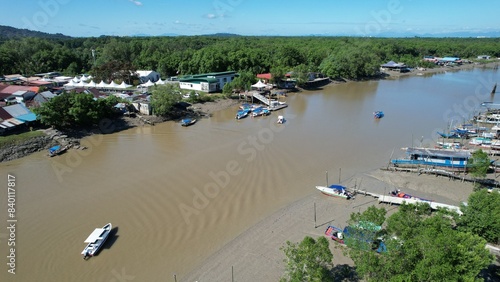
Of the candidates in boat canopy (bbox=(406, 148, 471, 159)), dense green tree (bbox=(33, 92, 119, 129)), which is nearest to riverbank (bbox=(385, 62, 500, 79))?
boat canopy (bbox=(406, 148, 471, 159))

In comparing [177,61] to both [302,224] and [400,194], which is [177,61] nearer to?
[302,224]

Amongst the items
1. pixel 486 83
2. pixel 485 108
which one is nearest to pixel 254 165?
pixel 485 108

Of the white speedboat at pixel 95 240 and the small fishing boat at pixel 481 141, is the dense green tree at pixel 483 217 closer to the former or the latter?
the white speedboat at pixel 95 240

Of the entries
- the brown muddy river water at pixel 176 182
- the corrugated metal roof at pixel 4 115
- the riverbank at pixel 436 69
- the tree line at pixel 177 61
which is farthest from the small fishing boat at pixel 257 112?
the riverbank at pixel 436 69

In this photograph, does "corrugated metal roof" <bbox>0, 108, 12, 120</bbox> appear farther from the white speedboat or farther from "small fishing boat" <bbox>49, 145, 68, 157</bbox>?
the white speedboat

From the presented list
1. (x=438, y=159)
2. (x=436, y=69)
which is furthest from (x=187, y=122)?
(x=436, y=69)

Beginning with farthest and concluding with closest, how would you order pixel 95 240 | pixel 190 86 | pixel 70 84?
pixel 70 84 → pixel 190 86 → pixel 95 240
